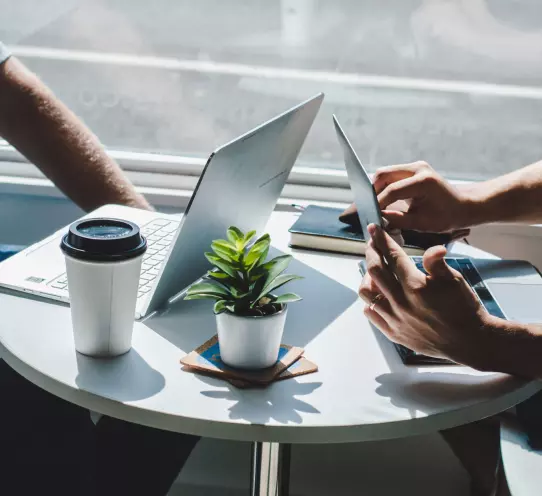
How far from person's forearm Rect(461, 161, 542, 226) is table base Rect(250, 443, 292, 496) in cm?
66

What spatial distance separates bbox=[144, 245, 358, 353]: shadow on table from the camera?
3.32ft

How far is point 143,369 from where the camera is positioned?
0.90 m

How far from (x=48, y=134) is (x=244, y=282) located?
38.6 inches

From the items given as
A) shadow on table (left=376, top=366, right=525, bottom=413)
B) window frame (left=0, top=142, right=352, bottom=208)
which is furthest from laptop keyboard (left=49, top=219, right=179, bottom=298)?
window frame (left=0, top=142, right=352, bottom=208)

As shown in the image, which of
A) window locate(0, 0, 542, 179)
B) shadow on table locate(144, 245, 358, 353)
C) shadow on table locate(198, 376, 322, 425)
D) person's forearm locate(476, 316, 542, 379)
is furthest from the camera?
window locate(0, 0, 542, 179)

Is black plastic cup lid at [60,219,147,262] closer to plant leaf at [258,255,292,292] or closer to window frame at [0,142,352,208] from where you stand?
plant leaf at [258,255,292,292]

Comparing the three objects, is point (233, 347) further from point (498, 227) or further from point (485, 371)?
point (498, 227)

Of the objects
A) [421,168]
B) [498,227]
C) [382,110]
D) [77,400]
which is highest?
[382,110]

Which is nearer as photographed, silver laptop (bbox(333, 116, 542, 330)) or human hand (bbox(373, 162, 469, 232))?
silver laptop (bbox(333, 116, 542, 330))

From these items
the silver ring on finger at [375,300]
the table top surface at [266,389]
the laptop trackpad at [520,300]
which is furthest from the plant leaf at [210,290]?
the laptop trackpad at [520,300]

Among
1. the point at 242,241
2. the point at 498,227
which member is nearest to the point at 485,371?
the point at 242,241

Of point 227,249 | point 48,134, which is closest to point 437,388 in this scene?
point 227,249

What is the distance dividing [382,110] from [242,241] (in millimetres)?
1373

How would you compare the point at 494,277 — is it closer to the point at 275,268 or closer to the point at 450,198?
the point at 450,198
